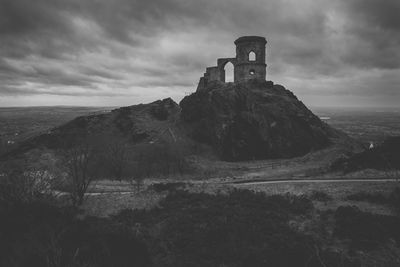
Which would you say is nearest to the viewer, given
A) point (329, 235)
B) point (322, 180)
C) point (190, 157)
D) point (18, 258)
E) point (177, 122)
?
point (18, 258)

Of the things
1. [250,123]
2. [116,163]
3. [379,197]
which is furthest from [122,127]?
[379,197]

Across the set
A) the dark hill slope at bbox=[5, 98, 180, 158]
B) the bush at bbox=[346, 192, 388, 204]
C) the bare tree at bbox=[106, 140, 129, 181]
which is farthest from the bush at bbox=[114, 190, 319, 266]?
the dark hill slope at bbox=[5, 98, 180, 158]

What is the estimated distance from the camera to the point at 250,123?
6059 cm

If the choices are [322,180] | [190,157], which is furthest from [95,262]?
[190,157]

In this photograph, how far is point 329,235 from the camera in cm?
1817

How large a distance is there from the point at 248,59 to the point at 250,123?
15.3 m

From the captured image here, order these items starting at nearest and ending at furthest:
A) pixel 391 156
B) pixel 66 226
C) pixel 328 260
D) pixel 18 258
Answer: pixel 18 258, pixel 328 260, pixel 66 226, pixel 391 156

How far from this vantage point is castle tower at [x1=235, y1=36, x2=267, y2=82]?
64750 mm

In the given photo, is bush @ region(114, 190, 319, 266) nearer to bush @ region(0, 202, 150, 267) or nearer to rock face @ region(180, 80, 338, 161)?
bush @ region(0, 202, 150, 267)

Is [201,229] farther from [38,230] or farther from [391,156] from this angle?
[391,156]

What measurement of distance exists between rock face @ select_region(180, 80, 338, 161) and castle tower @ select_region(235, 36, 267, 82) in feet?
6.08

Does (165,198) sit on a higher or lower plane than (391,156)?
lower

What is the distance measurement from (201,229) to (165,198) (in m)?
8.49

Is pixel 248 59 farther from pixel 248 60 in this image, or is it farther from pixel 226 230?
pixel 226 230
